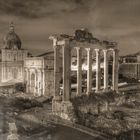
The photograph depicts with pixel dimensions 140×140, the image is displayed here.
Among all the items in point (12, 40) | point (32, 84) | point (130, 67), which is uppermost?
point (12, 40)

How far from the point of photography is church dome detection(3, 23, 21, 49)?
46344 mm

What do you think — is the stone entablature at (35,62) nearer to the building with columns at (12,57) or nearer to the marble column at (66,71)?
the building with columns at (12,57)

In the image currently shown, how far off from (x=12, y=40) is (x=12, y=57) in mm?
2929

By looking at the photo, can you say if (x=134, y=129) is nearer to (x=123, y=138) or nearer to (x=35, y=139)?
(x=123, y=138)

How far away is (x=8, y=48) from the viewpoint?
47219 mm

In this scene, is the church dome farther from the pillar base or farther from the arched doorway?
the pillar base

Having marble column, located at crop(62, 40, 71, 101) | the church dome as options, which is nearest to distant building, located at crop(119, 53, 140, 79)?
the church dome

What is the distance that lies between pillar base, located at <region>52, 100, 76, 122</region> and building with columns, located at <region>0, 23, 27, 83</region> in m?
25.6

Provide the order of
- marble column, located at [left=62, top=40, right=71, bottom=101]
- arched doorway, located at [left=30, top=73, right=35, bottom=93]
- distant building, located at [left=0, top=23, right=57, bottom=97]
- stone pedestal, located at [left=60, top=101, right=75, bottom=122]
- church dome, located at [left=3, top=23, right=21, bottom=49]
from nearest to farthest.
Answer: stone pedestal, located at [left=60, top=101, right=75, bottom=122] < marble column, located at [left=62, top=40, right=71, bottom=101] < distant building, located at [left=0, top=23, right=57, bottom=97] < arched doorway, located at [left=30, top=73, right=35, bottom=93] < church dome, located at [left=3, top=23, right=21, bottom=49]

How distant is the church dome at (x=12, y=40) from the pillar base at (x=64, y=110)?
28.0 meters

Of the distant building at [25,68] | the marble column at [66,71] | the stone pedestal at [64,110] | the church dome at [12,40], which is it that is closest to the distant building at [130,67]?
the distant building at [25,68]

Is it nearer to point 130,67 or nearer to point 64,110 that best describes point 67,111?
point 64,110

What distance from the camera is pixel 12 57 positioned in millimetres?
47156

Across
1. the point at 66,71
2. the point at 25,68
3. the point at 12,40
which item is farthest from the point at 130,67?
the point at 66,71
